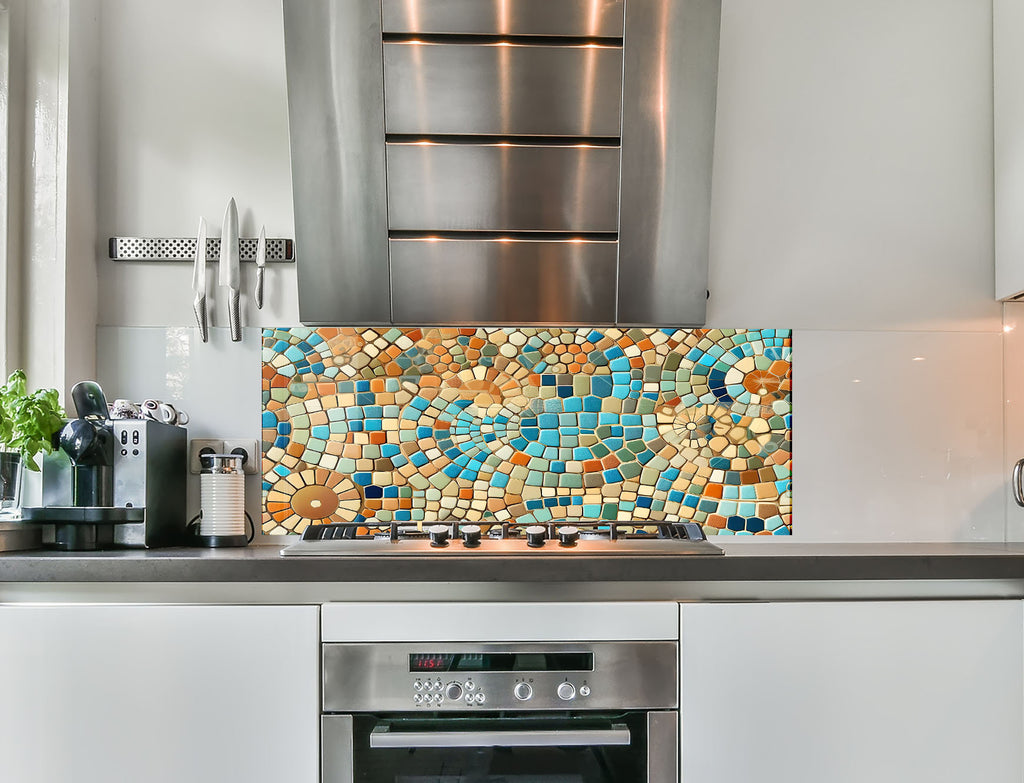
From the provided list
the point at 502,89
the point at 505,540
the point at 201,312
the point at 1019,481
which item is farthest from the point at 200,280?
the point at 1019,481

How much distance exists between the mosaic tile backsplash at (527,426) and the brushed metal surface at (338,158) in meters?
0.15

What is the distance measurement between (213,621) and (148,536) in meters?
0.37

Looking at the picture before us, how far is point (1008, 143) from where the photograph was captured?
6.65ft

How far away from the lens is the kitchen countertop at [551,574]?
1460mm

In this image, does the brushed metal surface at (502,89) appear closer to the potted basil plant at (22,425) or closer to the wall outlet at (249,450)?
the wall outlet at (249,450)

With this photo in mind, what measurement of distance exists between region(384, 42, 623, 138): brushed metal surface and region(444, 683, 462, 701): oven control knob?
1197mm

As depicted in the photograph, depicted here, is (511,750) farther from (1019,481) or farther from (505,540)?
(1019,481)

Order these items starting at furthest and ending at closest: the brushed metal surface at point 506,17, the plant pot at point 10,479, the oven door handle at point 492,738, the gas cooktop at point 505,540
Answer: the brushed metal surface at point 506,17 → the plant pot at point 10,479 → the gas cooktop at point 505,540 → the oven door handle at point 492,738

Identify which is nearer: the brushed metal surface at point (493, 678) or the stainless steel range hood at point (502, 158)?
the brushed metal surface at point (493, 678)

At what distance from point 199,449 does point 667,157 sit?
1.33m

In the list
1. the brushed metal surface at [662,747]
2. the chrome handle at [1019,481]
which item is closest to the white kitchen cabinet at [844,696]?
the brushed metal surface at [662,747]

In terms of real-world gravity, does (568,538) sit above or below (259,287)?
below

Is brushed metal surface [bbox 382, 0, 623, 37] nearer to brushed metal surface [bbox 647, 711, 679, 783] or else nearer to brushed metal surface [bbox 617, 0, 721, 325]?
brushed metal surface [bbox 617, 0, 721, 325]

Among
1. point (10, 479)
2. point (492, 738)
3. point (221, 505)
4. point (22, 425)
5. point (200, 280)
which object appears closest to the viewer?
point (492, 738)
